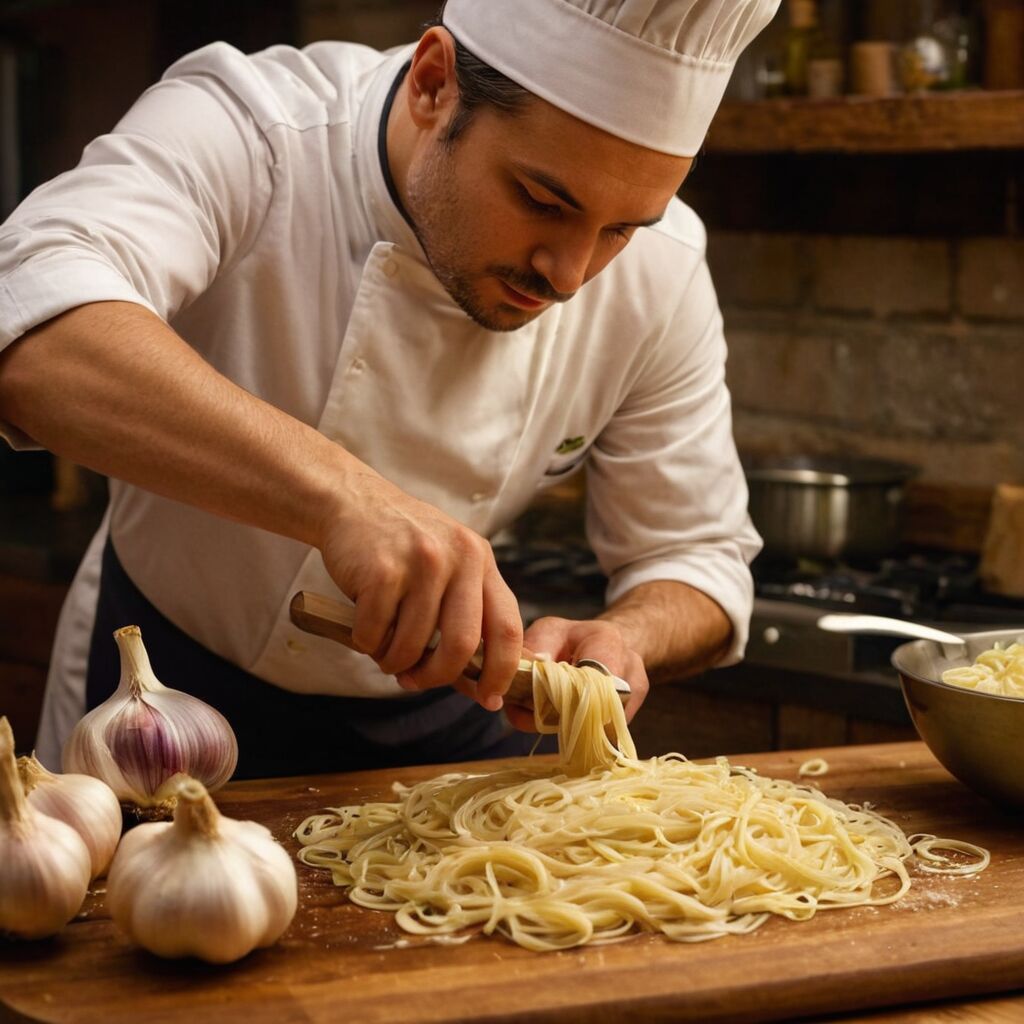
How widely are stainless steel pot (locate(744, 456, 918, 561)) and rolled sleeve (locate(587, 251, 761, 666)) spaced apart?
0.71 metres

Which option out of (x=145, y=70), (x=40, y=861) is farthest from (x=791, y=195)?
(x=40, y=861)

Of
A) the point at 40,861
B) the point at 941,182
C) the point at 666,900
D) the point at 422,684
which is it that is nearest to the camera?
the point at 40,861

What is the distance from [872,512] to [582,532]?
85cm

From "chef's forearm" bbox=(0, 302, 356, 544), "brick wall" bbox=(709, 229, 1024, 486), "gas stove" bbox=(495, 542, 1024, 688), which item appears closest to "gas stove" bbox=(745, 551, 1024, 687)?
"gas stove" bbox=(495, 542, 1024, 688)

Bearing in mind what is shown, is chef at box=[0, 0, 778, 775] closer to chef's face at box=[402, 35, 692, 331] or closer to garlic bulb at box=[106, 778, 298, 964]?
chef's face at box=[402, 35, 692, 331]

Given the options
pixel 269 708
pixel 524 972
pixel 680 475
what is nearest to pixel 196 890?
pixel 524 972

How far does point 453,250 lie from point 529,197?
168mm

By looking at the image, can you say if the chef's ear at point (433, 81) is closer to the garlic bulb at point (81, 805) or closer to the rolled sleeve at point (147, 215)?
the rolled sleeve at point (147, 215)

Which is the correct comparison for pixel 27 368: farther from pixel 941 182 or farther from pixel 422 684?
pixel 941 182

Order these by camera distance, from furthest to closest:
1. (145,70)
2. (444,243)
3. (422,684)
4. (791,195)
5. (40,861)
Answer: (145,70) < (791,195) < (444,243) < (422,684) < (40,861)

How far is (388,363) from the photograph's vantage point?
2.28 meters

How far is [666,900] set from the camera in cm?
163

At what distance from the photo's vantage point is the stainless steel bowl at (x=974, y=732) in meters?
1.88

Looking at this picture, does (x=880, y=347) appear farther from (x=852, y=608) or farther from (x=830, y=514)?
(x=852, y=608)
